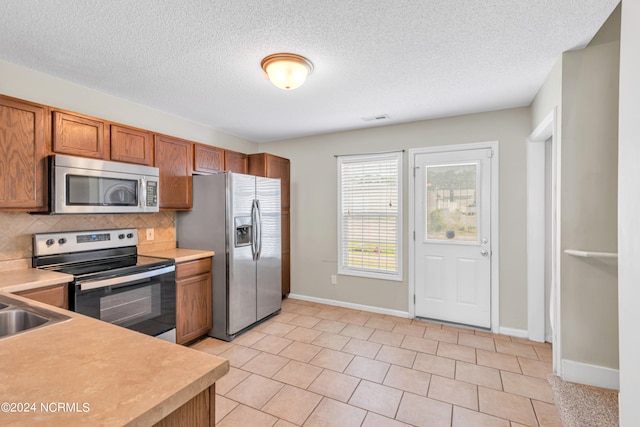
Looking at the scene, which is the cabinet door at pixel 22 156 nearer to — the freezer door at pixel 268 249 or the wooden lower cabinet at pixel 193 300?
the wooden lower cabinet at pixel 193 300

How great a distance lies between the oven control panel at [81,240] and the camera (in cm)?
235

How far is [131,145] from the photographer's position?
2773mm

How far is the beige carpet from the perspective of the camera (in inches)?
71.6

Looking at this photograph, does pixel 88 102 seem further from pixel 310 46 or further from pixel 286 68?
pixel 310 46

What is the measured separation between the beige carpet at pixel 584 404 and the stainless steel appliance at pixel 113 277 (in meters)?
2.99

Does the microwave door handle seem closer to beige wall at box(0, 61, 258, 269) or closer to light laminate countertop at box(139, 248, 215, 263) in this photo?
beige wall at box(0, 61, 258, 269)

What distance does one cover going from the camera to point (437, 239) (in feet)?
11.6

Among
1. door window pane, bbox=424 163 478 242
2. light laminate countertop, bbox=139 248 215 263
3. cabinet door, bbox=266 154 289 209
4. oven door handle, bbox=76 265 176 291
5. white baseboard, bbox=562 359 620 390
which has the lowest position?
white baseboard, bbox=562 359 620 390

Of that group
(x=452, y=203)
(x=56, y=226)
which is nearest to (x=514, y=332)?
(x=452, y=203)

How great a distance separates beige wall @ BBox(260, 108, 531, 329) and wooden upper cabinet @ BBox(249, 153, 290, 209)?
135mm

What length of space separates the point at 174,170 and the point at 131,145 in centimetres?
46

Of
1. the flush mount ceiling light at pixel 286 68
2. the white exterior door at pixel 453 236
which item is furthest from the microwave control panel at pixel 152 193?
the white exterior door at pixel 453 236

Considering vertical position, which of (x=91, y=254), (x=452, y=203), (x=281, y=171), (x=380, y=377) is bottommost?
(x=380, y=377)

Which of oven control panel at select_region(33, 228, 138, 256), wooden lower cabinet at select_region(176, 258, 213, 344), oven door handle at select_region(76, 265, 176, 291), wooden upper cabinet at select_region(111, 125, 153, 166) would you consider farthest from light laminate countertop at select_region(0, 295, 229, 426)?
wooden upper cabinet at select_region(111, 125, 153, 166)
